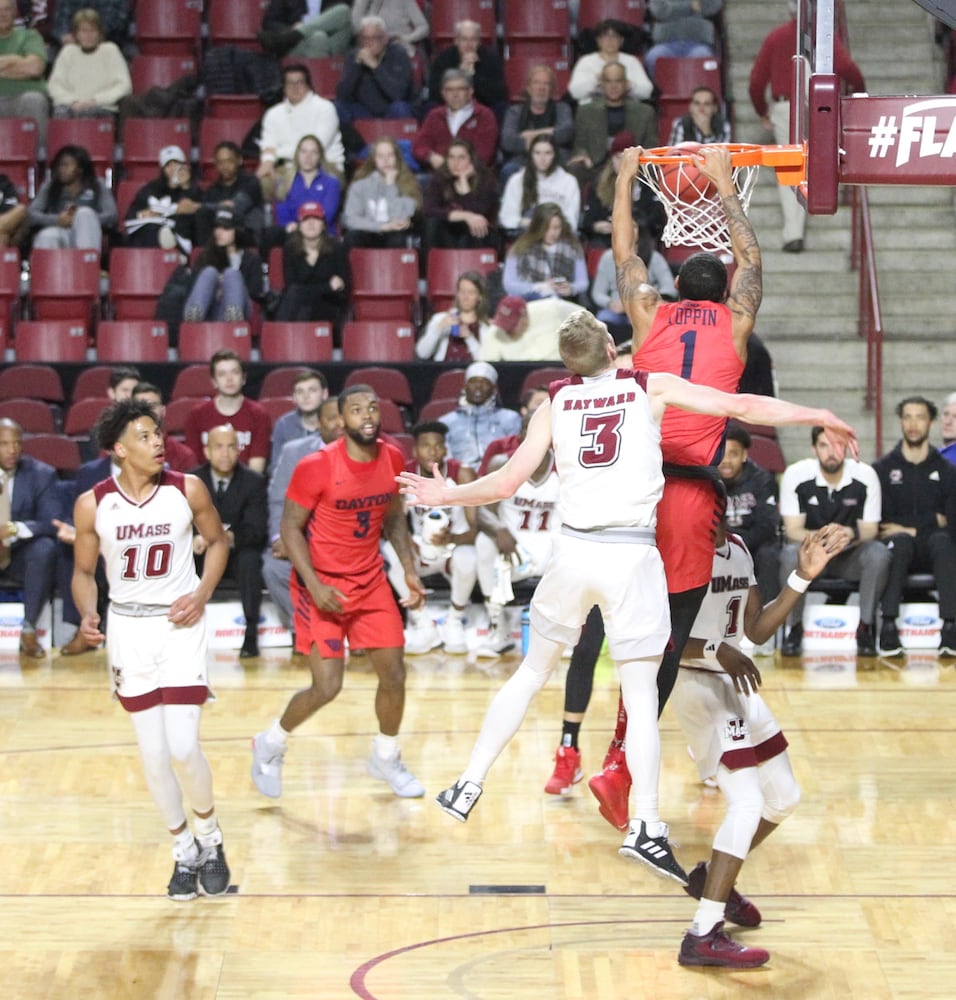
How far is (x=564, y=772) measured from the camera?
27.7 ft

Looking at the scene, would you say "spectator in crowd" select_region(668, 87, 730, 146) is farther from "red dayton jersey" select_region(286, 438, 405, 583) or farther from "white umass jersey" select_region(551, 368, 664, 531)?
"white umass jersey" select_region(551, 368, 664, 531)

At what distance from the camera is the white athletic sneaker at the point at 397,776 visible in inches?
332

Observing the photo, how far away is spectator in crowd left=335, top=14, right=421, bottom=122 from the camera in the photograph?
15.0m

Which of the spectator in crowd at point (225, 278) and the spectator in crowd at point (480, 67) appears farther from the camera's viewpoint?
the spectator in crowd at point (480, 67)

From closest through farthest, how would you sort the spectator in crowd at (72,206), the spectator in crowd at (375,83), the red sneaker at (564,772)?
1. the red sneaker at (564,772)
2. the spectator in crowd at (72,206)
3. the spectator in crowd at (375,83)

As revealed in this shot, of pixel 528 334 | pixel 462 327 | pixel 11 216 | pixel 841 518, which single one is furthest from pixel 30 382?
pixel 841 518

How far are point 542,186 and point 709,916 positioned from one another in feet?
27.5

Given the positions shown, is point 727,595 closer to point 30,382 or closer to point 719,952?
point 719,952

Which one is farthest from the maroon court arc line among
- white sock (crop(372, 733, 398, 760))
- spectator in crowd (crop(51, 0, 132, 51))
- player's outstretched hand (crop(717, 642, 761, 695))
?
spectator in crowd (crop(51, 0, 132, 51))

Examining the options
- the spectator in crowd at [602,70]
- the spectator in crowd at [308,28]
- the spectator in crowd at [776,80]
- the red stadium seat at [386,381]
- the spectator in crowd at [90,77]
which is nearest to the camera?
the red stadium seat at [386,381]

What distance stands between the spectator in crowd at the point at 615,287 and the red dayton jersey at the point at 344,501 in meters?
4.63

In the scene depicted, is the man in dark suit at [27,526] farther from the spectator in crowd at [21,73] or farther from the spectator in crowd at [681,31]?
the spectator in crowd at [681,31]

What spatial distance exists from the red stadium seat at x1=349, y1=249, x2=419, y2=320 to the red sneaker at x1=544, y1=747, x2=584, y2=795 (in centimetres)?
579

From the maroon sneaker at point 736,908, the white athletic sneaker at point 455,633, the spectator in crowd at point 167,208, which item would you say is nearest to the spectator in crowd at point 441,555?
the white athletic sneaker at point 455,633
